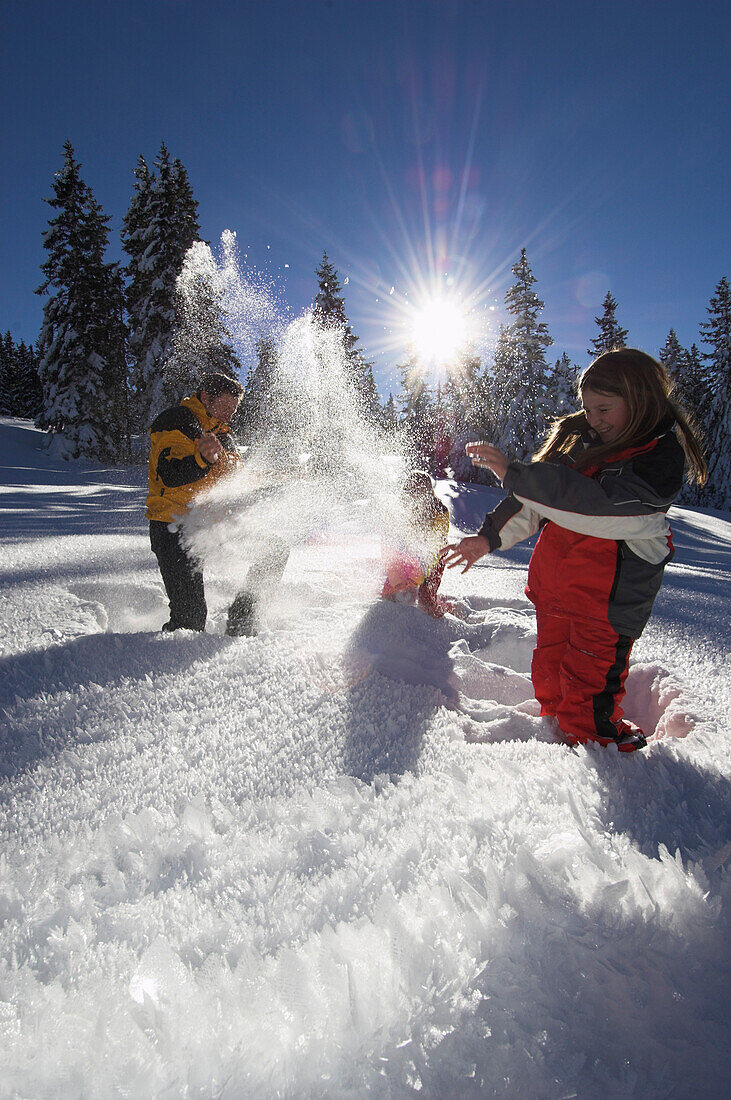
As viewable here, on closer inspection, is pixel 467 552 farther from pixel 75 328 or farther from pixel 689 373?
pixel 689 373

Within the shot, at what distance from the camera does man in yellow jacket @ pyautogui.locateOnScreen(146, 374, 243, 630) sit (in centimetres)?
283

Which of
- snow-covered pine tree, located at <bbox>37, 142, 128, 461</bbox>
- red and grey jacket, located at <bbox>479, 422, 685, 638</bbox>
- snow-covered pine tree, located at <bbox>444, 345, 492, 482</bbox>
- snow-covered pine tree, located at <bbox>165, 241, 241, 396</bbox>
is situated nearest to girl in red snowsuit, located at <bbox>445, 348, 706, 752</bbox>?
red and grey jacket, located at <bbox>479, 422, 685, 638</bbox>

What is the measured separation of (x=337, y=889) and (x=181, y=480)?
7.93 ft

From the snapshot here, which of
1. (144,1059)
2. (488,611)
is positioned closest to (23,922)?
(144,1059)

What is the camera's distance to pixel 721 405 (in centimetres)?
2492

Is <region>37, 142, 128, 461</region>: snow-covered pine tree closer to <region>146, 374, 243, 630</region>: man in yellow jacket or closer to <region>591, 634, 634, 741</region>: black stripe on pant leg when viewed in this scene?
<region>146, 374, 243, 630</region>: man in yellow jacket

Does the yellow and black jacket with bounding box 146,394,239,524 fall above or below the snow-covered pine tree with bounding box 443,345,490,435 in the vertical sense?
below

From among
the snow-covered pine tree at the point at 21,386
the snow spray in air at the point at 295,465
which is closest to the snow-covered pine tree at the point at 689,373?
the snow spray in air at the point at 295,465

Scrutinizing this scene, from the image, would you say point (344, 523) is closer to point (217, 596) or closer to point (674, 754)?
point (217, 596)

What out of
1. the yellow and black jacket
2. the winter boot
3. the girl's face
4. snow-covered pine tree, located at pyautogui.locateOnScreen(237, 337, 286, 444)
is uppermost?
snow-covered pine tree, located at pyautogui.locateOnScreen(237, 337, 286, 444)

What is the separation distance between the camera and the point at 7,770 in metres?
1.21

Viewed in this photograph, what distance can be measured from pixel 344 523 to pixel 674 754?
595cm

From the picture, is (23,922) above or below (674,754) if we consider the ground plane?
below

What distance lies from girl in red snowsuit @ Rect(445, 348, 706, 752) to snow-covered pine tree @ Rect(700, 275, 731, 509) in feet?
91.0
